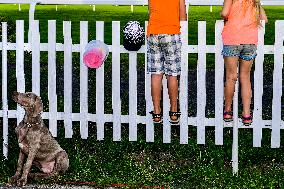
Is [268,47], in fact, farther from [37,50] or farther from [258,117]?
[37,50]

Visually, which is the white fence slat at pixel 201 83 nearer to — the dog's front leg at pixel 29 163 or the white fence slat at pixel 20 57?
the white fence slat at pixel 20 57

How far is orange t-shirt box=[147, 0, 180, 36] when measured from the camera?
7.98 m

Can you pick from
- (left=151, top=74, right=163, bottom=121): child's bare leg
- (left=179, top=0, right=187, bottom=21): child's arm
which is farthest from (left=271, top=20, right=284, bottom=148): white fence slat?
(left=151, top=74, right=163, bottom=121): child's bare leg

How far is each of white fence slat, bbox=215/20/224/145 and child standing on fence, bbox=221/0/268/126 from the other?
606mm

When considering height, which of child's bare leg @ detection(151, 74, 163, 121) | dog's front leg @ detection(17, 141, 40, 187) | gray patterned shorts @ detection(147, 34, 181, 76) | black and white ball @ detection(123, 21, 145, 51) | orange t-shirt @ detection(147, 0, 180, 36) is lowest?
dog's front leg @ detection(17, 141, 40, 187)

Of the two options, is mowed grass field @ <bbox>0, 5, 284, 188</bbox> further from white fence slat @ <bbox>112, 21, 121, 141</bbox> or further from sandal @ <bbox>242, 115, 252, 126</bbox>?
sandal @ <bbox>242, 115, 252, 126</bbox>

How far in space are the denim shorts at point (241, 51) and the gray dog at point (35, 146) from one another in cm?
182

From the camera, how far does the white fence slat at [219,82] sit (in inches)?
333

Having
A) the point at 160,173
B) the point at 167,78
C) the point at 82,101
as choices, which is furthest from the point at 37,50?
the point at 160,173

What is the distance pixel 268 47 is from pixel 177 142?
1.43 metres

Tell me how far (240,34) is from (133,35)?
120cm

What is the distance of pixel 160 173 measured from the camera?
7707 millimetres

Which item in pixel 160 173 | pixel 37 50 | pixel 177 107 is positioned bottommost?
pixel 160 173

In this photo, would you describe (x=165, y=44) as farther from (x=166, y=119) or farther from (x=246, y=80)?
(x=166, y=119)
